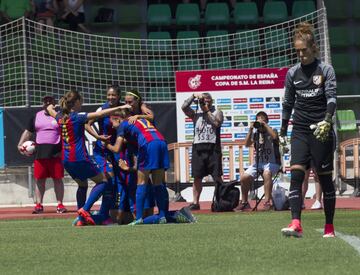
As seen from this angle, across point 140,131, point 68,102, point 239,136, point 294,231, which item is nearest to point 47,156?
point 68,102

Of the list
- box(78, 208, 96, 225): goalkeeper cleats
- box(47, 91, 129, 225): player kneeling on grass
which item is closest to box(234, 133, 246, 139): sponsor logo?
box(47, 91, 129, 225): player kneeling on grass

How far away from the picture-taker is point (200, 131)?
59.1 ft

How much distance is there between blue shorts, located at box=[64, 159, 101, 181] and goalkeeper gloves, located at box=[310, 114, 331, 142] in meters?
4.90

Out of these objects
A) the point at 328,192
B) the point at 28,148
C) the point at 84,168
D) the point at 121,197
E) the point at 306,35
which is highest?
the point at 306,35

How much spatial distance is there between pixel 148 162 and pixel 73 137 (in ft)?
4.36

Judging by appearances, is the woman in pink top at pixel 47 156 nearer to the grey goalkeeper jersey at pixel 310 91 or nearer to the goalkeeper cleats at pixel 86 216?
the goalkeeper cleats at pixel 86 216

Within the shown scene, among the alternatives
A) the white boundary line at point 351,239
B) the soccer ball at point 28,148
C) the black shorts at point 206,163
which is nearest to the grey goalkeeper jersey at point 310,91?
the white boundary line at point 351,239

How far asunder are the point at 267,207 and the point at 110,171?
3.44 metres

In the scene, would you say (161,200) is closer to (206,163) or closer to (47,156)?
(206,163)

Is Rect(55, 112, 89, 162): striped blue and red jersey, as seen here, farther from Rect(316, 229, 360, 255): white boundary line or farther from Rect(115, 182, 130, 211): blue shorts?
Rect(316, 229, 360, 255): white boundary line

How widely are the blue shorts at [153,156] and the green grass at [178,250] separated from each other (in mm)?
948

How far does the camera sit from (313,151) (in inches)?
408

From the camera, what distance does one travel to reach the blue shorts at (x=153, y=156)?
13.7 metres

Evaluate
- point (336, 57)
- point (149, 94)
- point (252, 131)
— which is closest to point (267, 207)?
point (252, 131)
